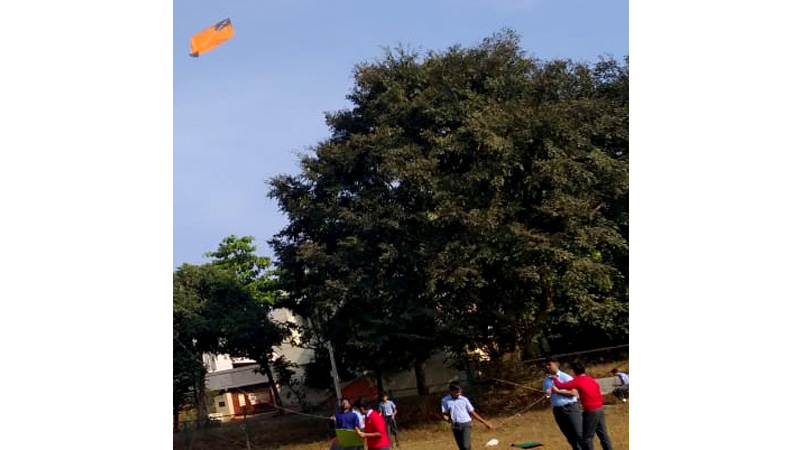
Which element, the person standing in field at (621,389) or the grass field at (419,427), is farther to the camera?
the grass field at (419,427)

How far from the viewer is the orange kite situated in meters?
8.66

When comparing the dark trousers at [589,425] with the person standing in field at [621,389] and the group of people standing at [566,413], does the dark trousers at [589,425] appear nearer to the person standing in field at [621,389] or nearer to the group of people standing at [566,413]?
the group of people standing at [566,413]

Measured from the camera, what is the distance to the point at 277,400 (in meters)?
28.1

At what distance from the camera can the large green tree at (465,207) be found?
19.5 meters

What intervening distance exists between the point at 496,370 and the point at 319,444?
4.43m

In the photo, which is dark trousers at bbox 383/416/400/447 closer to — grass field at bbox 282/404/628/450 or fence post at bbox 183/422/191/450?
grass field at bbox 282/404/628/450

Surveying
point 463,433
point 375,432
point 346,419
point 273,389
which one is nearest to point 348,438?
point 346,419

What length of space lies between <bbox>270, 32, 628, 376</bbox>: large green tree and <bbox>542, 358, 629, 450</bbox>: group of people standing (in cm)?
908

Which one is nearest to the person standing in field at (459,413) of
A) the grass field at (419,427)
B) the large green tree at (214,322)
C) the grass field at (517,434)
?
the grass field at (517,434)

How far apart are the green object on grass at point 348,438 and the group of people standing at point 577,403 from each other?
8.84 feet

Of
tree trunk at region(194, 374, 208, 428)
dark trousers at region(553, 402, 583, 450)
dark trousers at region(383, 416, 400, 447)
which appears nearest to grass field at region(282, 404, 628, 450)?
dark trousers at region(383, 416, 400, 447)

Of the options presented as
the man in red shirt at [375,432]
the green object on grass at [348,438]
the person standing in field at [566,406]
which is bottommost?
the green object on grass at [348,438]

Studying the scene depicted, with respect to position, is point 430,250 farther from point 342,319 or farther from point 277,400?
point 277,400

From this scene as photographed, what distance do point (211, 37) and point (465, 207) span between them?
11549 millimetres
